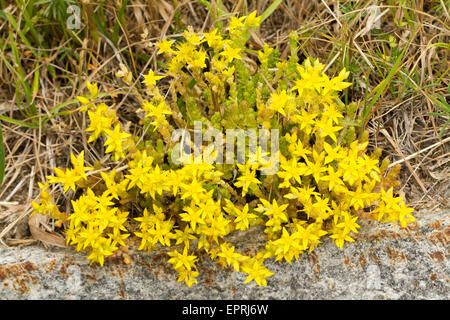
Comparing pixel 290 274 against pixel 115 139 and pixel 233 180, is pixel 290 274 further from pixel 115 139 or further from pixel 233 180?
pixel 115 139

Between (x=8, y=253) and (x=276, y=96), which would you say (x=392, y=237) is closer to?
(x=276, y=96)

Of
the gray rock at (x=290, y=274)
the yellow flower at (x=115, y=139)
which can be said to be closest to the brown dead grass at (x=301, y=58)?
the gray rock at (x=290, y=274)

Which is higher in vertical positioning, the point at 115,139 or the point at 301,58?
the point at 301,58

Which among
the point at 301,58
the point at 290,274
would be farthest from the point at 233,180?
the point at 301,58

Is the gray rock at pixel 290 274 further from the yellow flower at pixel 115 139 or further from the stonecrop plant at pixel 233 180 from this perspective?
the yellow flower at pixel 115 139
